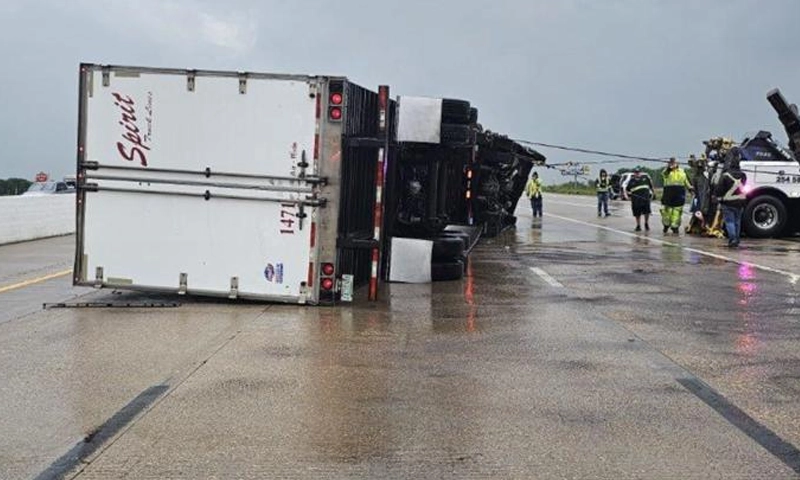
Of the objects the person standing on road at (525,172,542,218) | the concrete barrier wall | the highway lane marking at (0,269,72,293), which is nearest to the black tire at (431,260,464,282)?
the highway lane marking at (0,269,72,293)

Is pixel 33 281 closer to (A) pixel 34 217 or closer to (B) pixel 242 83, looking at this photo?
(B) pixel 242 83

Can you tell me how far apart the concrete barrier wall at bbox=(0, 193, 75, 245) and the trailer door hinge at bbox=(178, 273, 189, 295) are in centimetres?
1079

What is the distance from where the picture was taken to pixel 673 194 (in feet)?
66.8

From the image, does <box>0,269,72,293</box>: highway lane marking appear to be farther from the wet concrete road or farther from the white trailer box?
the white trailer box

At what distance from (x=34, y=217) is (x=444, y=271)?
40.6 ft

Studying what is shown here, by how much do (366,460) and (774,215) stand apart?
683 inches

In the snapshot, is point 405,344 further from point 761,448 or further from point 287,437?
point 761,448

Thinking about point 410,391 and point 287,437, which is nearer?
point 287,437

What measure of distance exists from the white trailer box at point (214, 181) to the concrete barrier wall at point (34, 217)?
10.5 meters

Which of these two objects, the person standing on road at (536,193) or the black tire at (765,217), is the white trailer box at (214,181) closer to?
the black tire at (765,217)

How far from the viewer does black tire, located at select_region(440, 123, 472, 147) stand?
33.3 ft

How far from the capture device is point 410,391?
225 inches

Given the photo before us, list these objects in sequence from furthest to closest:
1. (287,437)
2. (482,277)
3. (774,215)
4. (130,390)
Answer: (774,215), (482,277), (130,390), (287,437)

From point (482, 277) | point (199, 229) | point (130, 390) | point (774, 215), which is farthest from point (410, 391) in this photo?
point (774, 215)
